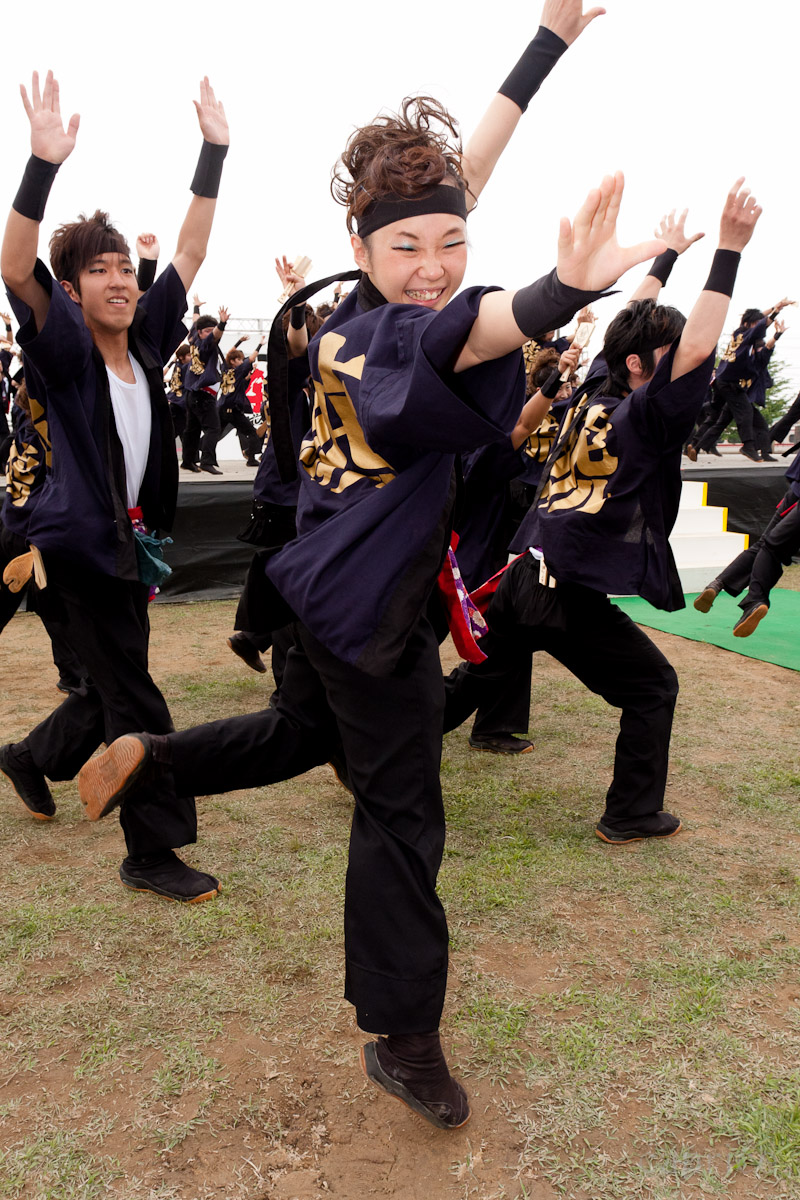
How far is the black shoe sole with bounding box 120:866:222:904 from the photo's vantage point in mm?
2684

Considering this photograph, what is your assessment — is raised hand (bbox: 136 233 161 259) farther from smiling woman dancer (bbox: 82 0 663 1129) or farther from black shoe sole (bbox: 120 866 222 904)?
black shoe sole (bbox: 120 866 222 904)

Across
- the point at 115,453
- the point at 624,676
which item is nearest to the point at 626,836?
the point at 624,676

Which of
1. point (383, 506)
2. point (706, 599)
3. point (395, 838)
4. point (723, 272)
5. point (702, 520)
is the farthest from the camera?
point (702, 520)

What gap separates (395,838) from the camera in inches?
Answer: 71.2

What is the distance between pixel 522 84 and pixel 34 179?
1254 millimetres

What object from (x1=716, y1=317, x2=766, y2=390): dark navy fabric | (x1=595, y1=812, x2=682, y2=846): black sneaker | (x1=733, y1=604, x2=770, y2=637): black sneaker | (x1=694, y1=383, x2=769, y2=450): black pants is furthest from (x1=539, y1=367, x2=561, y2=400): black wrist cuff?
(x1=694, y1=383, x2=769, y2=450): black pants

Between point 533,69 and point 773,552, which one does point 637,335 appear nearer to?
point 533,69

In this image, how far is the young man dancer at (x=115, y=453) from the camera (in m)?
2.54

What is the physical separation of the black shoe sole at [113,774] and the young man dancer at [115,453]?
0.33m

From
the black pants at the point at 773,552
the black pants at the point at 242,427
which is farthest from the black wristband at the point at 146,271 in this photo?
the black pants at the point at 242,427

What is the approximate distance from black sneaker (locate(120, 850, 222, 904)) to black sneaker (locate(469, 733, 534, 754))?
1666 millimetres

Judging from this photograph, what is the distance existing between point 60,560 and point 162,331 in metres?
0.80

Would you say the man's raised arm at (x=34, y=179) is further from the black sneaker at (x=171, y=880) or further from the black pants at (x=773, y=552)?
the black pants at (x=773, y=552)

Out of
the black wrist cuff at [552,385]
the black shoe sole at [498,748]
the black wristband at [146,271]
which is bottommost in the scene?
the black shoe sole at [498,748]
